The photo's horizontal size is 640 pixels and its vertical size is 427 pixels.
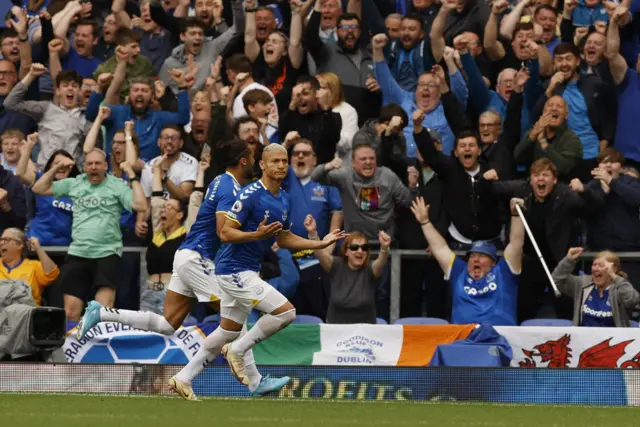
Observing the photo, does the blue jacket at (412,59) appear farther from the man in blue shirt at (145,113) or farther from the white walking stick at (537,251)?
the white walking stick at (537,251)

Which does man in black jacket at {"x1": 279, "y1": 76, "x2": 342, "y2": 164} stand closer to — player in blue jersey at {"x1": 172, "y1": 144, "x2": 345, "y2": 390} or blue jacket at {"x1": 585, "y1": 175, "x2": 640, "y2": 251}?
blue jacket at {"x1": 585, "y1": 175, "x2": 640, "y2": 251}

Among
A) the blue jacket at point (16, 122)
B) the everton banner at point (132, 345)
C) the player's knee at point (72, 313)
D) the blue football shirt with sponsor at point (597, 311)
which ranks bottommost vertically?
the everton banner at point (132, 345)

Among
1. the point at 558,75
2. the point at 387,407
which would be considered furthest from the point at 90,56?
the point at 387,407

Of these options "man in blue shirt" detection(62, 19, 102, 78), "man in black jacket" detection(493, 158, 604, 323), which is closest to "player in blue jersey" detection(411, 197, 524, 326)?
"man in black jacket" detection(493, 158, 604, 323)

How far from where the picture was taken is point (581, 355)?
1309cm

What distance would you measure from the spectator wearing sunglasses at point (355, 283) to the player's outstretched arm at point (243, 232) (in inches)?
Answer: 137

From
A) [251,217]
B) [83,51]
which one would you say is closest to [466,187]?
[251,217]

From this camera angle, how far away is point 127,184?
15.4m

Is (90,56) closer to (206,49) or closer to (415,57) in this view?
(206,49)

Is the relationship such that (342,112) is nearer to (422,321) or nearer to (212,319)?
(422,321)

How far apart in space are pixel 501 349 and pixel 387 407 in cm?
276

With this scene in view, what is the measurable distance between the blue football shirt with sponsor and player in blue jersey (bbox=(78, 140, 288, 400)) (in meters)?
4.06

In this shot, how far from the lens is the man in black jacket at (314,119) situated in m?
15.2

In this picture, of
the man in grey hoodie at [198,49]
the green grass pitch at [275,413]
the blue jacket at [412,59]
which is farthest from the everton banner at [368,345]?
the man in grey hoodie at [198,49]
